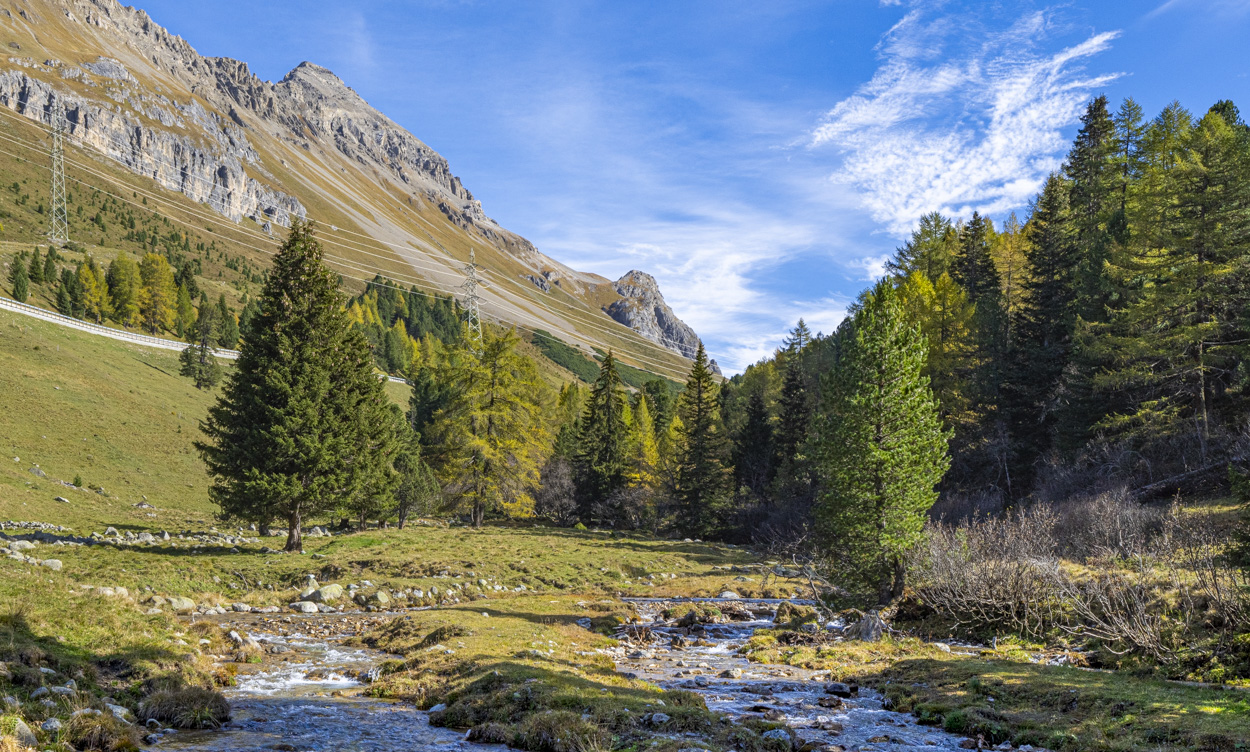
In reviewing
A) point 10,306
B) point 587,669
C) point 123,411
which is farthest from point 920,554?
point 10,306

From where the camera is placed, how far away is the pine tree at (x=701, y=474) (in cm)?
5719

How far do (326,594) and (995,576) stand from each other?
22715mm

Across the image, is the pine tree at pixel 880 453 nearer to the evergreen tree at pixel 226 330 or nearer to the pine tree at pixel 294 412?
the pine tree at pixel 294 412

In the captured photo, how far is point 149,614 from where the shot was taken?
1509cm

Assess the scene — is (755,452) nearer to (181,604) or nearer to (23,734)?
(181,604)

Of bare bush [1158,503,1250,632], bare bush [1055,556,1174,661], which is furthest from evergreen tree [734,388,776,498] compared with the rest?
bare bush [1158,503,1250,632]

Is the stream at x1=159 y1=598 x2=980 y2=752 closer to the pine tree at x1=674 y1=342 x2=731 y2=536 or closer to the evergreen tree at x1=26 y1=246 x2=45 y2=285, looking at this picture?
the pine tree at x1=674 y1=342 x2=731 y2=536

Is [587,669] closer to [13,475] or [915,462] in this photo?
[915,462]

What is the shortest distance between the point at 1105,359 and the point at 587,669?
128ft

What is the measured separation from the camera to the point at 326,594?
22234mm

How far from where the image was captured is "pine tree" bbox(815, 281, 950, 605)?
23.5m

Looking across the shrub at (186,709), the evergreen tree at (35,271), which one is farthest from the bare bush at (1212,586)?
the evergreen tree at (35,271)

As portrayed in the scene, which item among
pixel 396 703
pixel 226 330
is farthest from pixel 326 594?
pixel 226 330

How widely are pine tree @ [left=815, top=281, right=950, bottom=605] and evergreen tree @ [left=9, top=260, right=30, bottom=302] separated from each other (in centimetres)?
9497
